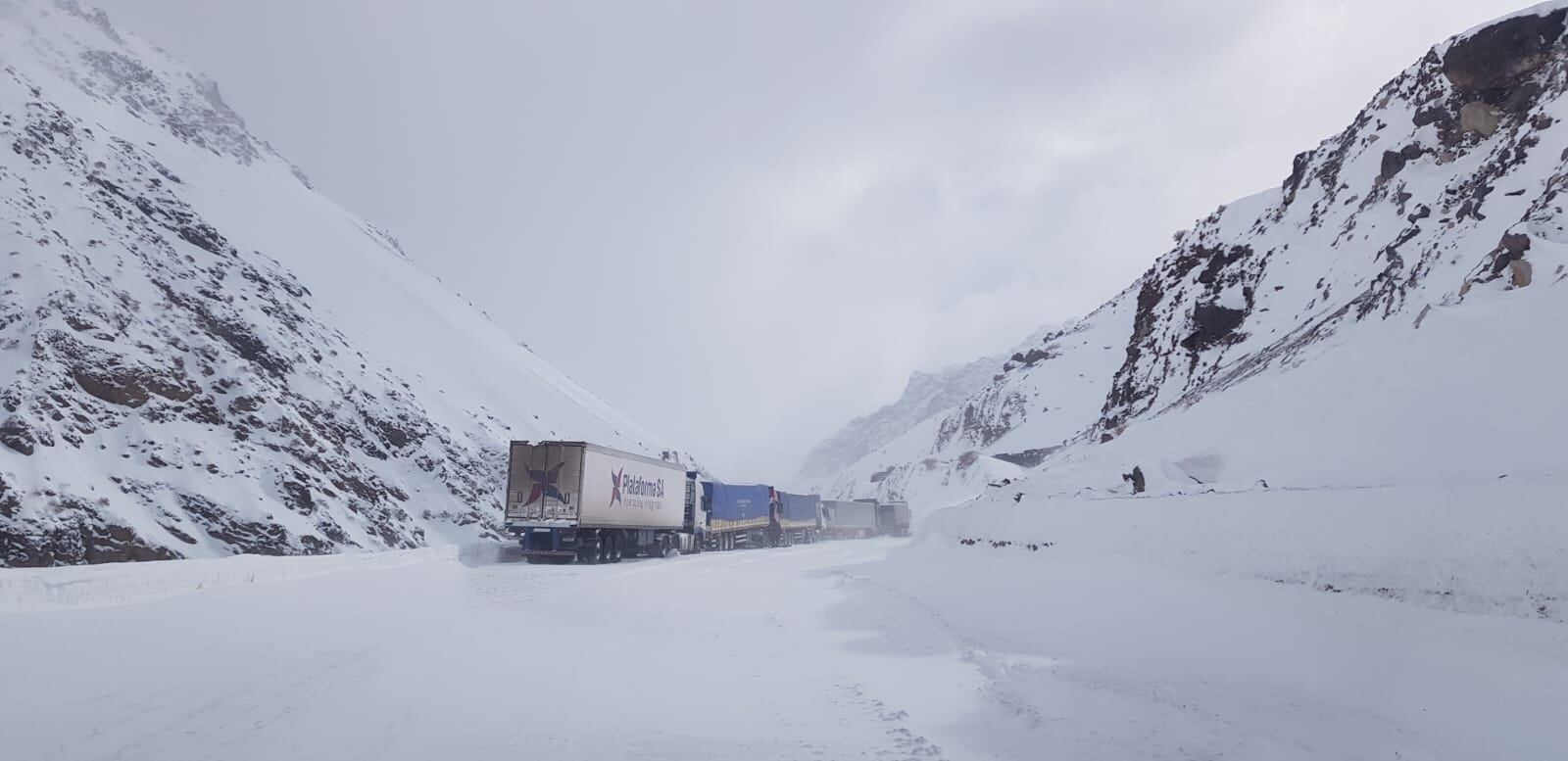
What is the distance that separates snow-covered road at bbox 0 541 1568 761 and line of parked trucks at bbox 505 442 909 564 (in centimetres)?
1250

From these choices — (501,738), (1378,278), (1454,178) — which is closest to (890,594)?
(501,738)

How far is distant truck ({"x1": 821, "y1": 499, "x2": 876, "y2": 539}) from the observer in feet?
230

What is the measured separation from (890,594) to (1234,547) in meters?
8.85

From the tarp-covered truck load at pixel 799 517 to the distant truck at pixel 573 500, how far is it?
2335 centimetres

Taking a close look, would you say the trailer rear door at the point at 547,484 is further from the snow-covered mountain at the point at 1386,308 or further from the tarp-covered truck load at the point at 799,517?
the tarp-covered truck load at the point at 799,517

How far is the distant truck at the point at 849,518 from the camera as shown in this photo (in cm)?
7019

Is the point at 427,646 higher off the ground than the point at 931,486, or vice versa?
the point at 931,486

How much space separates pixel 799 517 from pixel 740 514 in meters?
13.0

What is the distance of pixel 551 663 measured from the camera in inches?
396

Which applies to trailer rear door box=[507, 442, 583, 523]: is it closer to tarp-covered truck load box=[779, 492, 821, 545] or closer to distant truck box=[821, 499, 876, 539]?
tarp-covered truck load box=[779, 492, 821, 545]

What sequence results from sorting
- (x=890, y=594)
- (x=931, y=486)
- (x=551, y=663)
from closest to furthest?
(x=551, y=663)
(x=890, y=594)
(x=931, y=486)

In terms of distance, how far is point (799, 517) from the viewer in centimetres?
6050

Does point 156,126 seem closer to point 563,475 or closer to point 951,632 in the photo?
point 563,475

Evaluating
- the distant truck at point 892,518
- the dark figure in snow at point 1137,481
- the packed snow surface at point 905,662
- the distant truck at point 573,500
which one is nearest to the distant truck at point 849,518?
the distant truck at point 892,518
